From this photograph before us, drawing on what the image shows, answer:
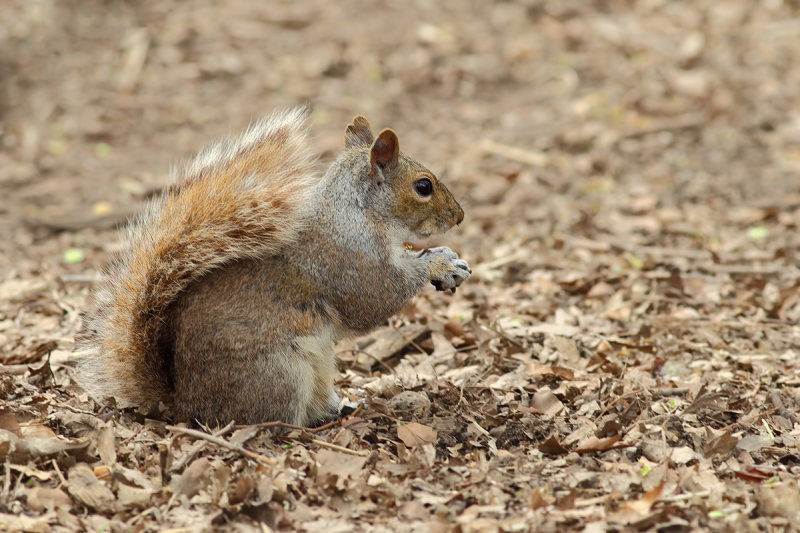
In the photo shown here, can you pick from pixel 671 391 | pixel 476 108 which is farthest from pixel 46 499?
pixel 476 108

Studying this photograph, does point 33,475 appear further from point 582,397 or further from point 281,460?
point 582,397

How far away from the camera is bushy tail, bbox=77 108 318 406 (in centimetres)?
362

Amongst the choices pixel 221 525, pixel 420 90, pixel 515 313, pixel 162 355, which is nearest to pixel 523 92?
pixel 420 90

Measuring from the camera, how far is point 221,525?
10.0 ft

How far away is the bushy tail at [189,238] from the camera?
11.9 ft

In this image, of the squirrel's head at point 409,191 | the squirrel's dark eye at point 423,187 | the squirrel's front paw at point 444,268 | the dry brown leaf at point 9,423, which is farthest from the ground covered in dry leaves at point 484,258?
the squirrel's dark eye at point 423,187

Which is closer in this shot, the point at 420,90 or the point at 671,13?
the point at 420,90

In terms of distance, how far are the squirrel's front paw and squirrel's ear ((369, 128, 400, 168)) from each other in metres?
0.44

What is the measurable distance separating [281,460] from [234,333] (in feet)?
1.78

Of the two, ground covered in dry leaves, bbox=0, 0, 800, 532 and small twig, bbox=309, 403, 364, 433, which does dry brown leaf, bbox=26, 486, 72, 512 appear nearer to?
ground covered in dry leaves, bbox=0, 0, 800, 532

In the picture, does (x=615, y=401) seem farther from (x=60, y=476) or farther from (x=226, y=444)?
(x=60, y=476)

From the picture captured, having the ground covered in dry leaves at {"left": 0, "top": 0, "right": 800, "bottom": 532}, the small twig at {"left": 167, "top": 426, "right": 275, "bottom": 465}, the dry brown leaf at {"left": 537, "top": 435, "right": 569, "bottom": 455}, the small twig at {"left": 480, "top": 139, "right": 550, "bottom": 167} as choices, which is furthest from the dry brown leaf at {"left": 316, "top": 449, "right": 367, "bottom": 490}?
the small twig at {"left": 480, "top": 139, "right": 550, "bottom": 167}

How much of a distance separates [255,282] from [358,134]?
1.04m

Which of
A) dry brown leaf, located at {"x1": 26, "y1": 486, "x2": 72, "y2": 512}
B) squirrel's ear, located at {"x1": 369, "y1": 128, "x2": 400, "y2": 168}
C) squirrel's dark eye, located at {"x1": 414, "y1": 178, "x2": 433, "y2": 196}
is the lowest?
dry brown leaf, located at {"x1": 26, "y1": 486, "x2": 72, "y2": 512}
